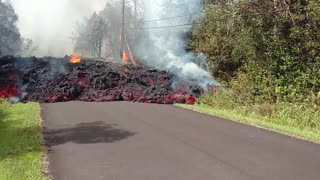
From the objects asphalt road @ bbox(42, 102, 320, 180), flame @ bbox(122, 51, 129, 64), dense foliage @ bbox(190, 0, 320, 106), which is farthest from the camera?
flame @ bbox(122, 51, 129, 64)

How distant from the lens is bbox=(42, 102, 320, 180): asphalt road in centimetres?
772

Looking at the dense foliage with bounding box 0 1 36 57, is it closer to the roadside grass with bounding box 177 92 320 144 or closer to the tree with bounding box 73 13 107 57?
the tree with bounding box 73 13 107 57

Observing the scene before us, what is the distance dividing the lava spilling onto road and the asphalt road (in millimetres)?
7398

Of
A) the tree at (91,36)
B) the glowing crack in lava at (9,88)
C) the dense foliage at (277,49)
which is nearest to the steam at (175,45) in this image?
the dense foliage at (277,49)

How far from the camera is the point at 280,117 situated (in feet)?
53.3

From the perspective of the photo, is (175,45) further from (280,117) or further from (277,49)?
(280,117)

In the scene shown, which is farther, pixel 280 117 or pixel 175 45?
pixel 175 45

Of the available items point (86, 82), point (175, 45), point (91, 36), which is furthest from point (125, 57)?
point (91, 36)

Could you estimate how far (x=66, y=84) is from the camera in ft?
77.8

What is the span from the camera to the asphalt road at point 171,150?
25.3 ft

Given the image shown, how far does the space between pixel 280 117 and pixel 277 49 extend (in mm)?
4718

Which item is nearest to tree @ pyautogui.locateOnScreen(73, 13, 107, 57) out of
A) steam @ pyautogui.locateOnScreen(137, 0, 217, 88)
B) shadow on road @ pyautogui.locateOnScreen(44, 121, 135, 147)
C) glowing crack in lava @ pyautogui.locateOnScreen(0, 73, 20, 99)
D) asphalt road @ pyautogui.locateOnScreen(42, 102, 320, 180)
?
steam @ pyautogui.locateOnScreen(137, 0, 217, 88)

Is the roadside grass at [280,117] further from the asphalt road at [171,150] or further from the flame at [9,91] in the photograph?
the flame at [9,91]

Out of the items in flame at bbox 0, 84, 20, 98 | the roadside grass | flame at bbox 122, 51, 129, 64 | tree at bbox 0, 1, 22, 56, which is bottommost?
flame at bbox 0, 84, 20, 98
